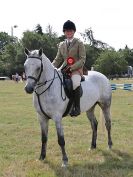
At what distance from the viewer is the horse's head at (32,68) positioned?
7.47 metres

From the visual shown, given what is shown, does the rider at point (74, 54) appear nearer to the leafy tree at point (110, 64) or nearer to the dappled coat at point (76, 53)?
the dappled coat at point (76, 53)

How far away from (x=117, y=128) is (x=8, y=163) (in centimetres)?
557

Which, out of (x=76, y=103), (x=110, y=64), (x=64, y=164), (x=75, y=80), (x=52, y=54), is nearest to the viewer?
(x=64, y=164)

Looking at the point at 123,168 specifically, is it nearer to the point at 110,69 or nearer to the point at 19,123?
the point at 19,123

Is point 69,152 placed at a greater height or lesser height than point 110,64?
greater

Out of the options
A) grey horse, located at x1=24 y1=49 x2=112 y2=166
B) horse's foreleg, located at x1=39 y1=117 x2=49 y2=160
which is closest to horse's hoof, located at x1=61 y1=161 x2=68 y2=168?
grey horse, located at x1=24 y1=49 x2=112 y2=166

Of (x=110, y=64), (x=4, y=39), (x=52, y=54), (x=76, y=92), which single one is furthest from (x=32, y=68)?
(x=4, y=39)

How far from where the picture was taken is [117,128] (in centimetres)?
1312

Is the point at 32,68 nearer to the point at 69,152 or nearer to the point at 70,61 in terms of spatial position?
the point at 70,61

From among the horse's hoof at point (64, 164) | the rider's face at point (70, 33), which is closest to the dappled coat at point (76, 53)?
the rider's face at point (70, 33)

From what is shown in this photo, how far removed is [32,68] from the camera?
7629mm

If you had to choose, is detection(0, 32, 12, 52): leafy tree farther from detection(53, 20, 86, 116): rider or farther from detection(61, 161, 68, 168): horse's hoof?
detection(61, 161, 68, 168): horse's hoof

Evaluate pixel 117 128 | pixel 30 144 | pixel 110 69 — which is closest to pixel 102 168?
pixel 30 144

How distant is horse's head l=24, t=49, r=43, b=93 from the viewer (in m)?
7.47
